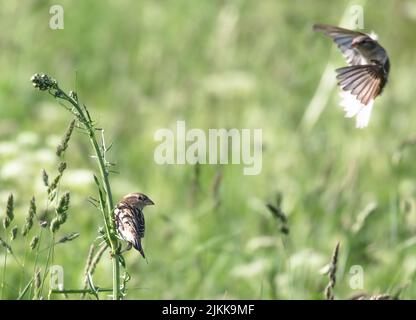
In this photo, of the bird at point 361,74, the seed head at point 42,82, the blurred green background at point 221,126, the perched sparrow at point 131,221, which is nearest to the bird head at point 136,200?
the perched sparrow at point 131,221

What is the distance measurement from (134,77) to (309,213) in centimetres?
231

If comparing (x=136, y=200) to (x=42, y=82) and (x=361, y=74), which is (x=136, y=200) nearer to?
(x=42, y=82)

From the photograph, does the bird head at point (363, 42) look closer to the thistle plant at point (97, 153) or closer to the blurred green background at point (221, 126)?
the blurred green background at point (221, 126)

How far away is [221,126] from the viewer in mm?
5488

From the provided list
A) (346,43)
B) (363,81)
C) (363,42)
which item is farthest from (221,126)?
(363,81)

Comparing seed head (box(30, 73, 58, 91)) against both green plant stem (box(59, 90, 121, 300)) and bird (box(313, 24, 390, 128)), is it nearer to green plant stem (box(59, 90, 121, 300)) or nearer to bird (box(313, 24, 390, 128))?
green plant stem (box(59, 90, 121, 300))

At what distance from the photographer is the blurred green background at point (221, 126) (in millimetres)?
3674

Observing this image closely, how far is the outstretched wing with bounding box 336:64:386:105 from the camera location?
7.23ft

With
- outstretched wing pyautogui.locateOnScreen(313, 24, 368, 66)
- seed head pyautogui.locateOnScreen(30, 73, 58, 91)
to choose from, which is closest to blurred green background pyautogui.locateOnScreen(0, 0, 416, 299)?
outstretched wing pyautogui.locateOnScreen(313, 24, 368, 66)

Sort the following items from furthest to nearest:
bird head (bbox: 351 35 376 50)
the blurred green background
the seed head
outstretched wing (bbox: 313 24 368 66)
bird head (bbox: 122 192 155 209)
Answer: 1. the blurred green background
2. outstretched wing (bbox: 313 24 368 66)
3. bird head (bbox: 351 35 376 50)
4. bird head (bbox: 122 192 155 209)
5. the seed head

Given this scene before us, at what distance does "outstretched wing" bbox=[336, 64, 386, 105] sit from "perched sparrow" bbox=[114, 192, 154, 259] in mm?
560

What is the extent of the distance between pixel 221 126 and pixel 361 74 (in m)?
3.25

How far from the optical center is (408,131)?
555 centimetres
